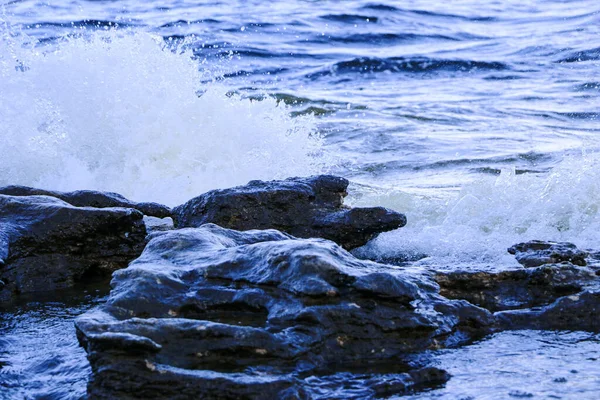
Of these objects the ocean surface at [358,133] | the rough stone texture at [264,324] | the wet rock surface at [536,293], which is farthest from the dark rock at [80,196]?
the wet rock surface at [536,293]

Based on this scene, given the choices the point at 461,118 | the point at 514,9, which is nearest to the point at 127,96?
the point at 461,118

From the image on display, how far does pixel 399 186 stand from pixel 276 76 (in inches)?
259

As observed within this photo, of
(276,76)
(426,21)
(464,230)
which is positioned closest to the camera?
(464,230)

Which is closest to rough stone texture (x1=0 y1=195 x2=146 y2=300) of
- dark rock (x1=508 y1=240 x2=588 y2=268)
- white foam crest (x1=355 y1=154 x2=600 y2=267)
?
white foam crest (x1=355 y1=154 x2=600 y2=267)

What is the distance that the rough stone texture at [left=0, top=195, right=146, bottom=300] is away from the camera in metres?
4.80

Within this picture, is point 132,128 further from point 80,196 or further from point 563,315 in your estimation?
point 563,315

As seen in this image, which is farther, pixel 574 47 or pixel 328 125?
pixel 574 47

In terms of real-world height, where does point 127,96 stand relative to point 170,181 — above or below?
above

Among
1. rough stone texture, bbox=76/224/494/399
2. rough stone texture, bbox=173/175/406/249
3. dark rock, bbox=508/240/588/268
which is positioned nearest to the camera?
rough stone texture, bbox=76/224/494/399

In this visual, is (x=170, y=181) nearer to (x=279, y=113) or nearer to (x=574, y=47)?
(x=279, y=113)

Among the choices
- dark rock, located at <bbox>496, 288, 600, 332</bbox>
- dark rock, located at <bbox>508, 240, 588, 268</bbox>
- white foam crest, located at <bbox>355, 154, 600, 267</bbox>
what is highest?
dark rock, located at <bbox>508, 240, 588, 268</bbox>

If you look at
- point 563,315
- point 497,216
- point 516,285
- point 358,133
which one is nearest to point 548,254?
point 516,285

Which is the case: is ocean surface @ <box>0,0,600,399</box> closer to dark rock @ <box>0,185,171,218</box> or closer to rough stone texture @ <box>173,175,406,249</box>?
rough stone texture @ <box>173,175,406,249</box>

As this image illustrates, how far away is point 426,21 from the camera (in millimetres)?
18344
